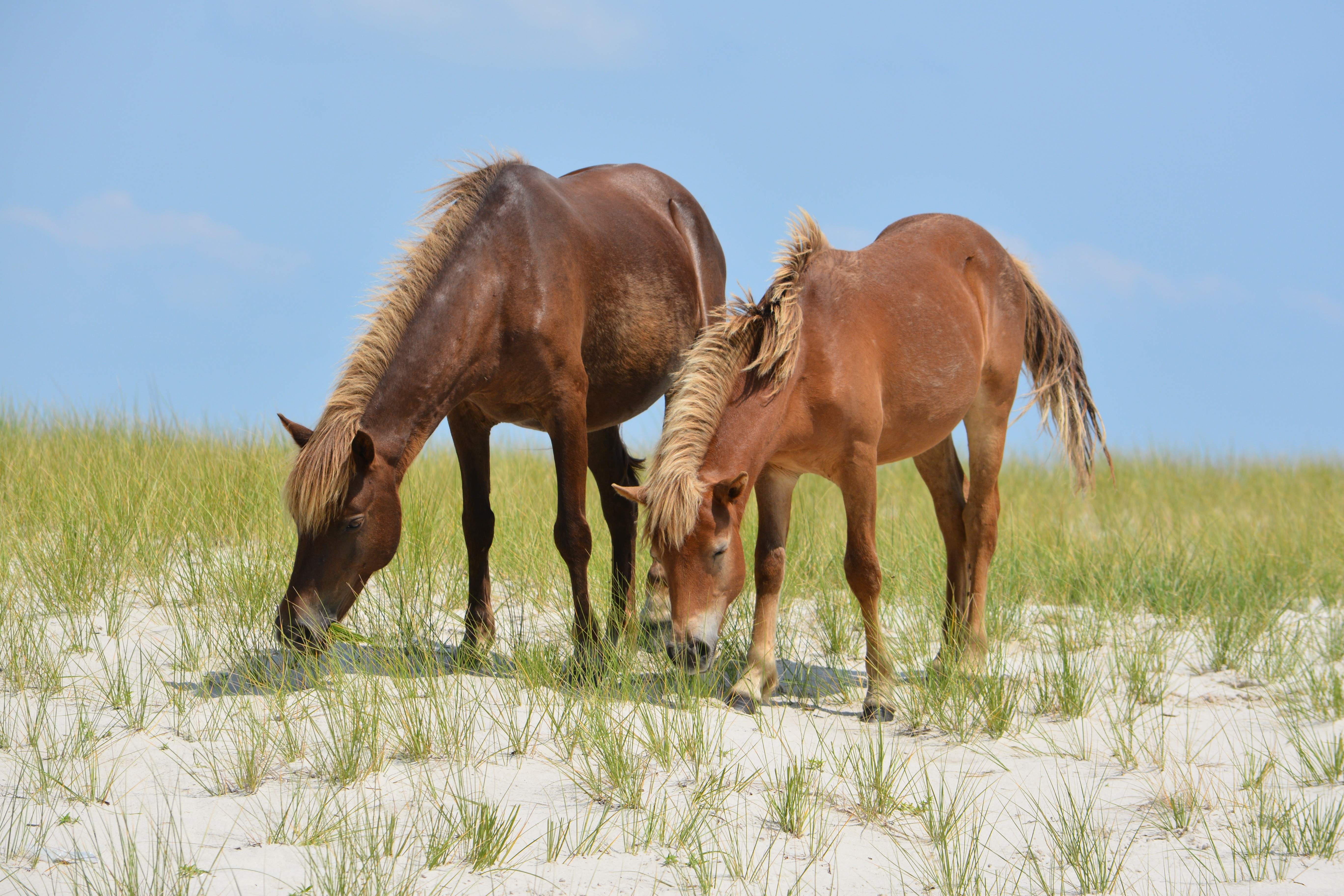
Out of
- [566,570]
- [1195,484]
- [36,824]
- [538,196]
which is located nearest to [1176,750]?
[566,570]

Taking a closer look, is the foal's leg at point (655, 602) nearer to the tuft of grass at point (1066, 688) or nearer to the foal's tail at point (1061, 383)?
the tuft of grass at point (1066, 688)

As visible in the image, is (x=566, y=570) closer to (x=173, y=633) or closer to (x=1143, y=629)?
(x=173, y=633)

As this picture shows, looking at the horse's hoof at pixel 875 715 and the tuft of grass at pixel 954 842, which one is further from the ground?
the horse's hoof at pixel 875 715

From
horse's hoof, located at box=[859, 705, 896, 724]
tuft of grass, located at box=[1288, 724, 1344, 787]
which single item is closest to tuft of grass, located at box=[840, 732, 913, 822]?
horse's hoof, located at box=[859, 705, 896, 724]

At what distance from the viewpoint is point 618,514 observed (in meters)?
6.07

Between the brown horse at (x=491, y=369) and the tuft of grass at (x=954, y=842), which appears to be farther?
the brown horse at (x=491, y=369)

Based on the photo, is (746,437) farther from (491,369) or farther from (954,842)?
(954,842)

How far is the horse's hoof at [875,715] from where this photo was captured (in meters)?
4.73

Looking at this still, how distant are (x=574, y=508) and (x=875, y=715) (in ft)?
5.75

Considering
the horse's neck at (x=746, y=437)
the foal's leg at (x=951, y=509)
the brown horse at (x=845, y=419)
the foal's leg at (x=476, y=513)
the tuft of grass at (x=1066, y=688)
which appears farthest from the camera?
the foal's leg at (x=951, y=509)

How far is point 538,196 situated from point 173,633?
117 inches

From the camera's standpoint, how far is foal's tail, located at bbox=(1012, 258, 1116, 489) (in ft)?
21.4

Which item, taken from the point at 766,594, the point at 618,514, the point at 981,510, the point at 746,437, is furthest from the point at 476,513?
the point at 981,510

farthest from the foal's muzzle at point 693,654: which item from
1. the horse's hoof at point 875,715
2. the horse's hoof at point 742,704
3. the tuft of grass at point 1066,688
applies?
the tuft of grass at point 1066,688
